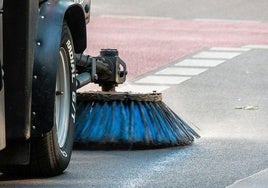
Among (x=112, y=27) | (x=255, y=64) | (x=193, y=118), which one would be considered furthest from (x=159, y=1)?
(x=193, y=118)

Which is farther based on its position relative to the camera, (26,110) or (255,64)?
(255,64)

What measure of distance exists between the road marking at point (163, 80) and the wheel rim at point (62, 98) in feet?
17.6

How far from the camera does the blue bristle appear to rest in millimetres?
8203

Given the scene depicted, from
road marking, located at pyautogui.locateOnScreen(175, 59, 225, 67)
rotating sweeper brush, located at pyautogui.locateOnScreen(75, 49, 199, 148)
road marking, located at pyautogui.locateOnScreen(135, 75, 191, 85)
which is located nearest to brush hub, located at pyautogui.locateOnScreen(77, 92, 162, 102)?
rotating sweeper brush, located at pyautogui.locateOnScreen(75, 49, 199, 148)

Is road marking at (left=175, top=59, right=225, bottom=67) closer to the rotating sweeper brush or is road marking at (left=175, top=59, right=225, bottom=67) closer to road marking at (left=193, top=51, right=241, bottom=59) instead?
road marking at (left=193, top=51, right=241, bottom=59)

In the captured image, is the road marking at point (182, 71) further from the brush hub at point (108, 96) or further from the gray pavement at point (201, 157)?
the brush hub at point (108, 96)

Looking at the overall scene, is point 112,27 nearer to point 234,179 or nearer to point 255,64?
point 255,64

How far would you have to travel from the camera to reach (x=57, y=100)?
7.25 metres

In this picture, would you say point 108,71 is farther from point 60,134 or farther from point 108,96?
point 60,134

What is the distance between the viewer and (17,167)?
6980 mm

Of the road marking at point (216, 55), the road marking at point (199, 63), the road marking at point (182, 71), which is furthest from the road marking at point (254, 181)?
the road marking at point (216, 55)

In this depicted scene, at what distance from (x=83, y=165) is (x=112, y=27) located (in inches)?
494

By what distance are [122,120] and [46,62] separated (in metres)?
1.80

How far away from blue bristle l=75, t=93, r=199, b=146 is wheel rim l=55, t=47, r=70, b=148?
831mm
